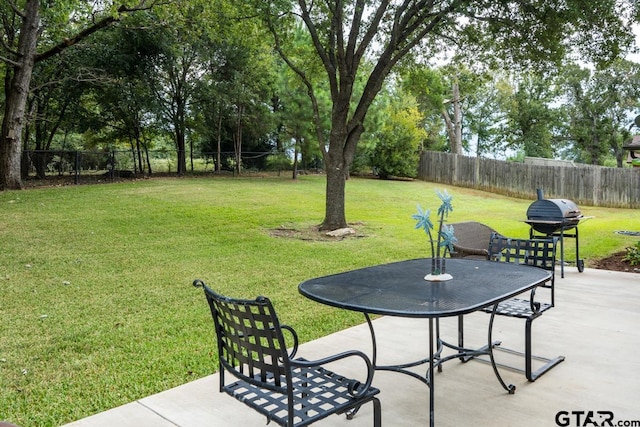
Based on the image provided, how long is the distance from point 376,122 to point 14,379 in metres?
17.0

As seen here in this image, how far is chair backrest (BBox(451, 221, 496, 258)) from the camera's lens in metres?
4.84

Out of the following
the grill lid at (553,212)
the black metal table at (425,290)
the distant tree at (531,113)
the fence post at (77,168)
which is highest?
the distant tree at (531,113)

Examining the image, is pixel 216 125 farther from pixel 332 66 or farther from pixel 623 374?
pixel 623 374

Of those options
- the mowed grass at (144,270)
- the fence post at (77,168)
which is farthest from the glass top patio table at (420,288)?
the fence post at (77,168)

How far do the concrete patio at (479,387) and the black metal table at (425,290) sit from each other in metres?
0.16

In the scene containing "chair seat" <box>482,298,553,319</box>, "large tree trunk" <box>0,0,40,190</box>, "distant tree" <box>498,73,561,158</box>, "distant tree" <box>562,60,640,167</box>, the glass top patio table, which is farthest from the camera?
"distant tree" <box>498,73,561,158</box>

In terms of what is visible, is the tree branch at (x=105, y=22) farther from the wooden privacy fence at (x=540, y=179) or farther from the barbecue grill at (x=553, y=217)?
the wooden privacy fence at (x=540, y=179)

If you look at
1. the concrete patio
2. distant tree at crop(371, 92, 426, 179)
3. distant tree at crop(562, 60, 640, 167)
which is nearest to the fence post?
distant tree at crop(371, 92, 426, 179)

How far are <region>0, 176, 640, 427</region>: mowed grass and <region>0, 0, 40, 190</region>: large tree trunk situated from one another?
1104 millimetres

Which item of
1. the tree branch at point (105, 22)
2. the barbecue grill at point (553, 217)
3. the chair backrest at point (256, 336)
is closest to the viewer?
the chair backrest at point (256, 336)

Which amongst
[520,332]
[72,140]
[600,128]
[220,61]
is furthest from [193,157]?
[600,128]

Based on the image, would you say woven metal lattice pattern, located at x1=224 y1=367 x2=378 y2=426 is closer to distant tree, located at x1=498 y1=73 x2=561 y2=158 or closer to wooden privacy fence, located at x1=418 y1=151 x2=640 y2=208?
wooden privacy fence, located at x1=418 y1=151 x2=640 y2=208

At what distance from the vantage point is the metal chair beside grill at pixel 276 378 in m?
1.85

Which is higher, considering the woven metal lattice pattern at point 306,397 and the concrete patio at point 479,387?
the woven metal lattice pattern at point 306,397
